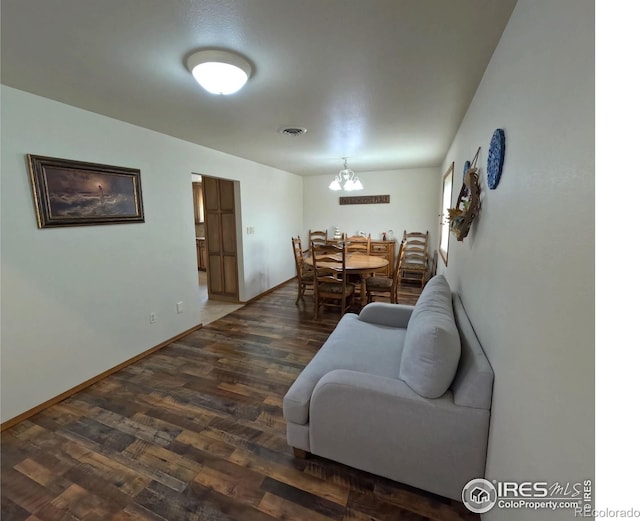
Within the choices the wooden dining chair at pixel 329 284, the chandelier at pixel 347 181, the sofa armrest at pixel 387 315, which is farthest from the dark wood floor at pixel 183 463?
the chandelier at pixel 347 181

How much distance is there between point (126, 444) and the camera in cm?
173

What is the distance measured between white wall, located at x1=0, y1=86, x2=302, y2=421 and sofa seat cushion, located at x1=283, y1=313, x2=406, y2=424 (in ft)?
6.31

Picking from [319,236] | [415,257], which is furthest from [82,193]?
[415,257]

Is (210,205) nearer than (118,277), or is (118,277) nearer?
(118,277)

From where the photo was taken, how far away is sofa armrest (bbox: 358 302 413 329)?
2412 mm

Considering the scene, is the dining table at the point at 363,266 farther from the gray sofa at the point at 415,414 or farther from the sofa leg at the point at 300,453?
the sofa leg at the point at 300,453

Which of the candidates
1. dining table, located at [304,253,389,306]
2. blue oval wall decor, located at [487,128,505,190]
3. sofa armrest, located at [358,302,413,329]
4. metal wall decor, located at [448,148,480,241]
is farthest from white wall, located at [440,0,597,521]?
dining table, located at [304,253,389,306]

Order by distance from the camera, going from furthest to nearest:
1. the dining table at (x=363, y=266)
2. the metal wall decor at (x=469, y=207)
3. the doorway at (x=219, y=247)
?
1. the doorway at (x=219, y=247)
2. the dining table at (x=363, y=266)
3. the metal wall decor at (x=469, y=207)

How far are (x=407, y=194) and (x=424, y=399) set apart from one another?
4.80 meters

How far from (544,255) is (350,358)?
132cm

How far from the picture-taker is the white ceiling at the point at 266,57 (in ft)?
3.82

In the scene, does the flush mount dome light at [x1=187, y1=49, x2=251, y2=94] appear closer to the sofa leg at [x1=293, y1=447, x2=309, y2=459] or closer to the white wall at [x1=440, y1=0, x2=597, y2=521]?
the white wall at [x1=440, y1=0, x2=597, y2=521]
